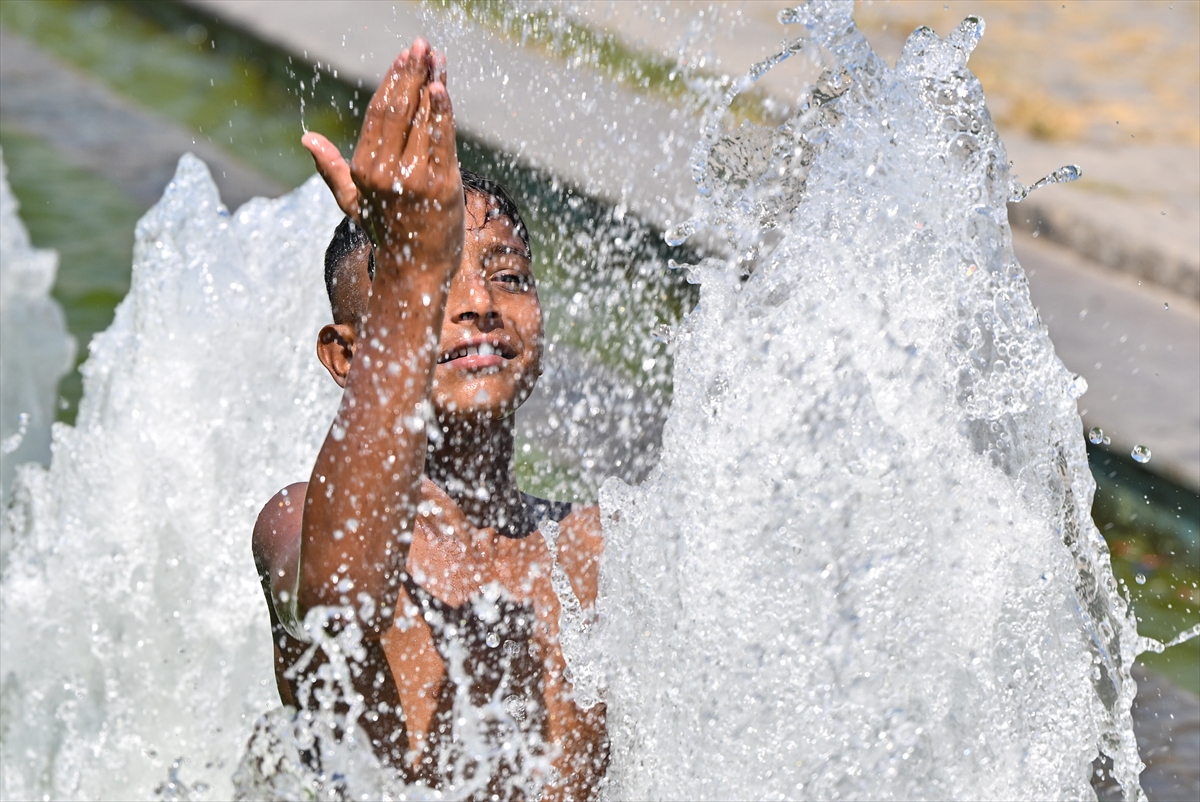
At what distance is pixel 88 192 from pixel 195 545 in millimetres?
2758

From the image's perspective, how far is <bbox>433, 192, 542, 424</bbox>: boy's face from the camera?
2270 mm

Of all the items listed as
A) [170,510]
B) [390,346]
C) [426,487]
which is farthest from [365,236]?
[170,510]

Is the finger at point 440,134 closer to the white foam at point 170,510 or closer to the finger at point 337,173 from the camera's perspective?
the finger at point 337,173

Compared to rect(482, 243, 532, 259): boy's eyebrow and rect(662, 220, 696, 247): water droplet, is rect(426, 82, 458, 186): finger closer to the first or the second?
rect(482, 243, 532, 259): boy's eyebrow

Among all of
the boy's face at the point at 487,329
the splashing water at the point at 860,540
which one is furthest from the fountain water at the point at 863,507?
the boy's face at the point at 487,329

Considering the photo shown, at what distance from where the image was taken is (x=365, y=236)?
2.37 m

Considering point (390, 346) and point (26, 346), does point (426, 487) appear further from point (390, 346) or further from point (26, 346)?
point (26, 346)

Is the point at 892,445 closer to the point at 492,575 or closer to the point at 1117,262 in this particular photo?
the point at 492,575

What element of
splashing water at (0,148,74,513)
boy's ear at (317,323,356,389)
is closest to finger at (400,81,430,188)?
boy's ear at (317,323,356,389)

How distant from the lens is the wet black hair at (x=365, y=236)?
2416 mm

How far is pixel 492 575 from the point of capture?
2453 mm

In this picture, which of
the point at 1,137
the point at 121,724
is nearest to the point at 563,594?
the point at 121,724

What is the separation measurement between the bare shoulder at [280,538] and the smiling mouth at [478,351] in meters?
0.26

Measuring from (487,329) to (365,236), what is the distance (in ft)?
0.76
